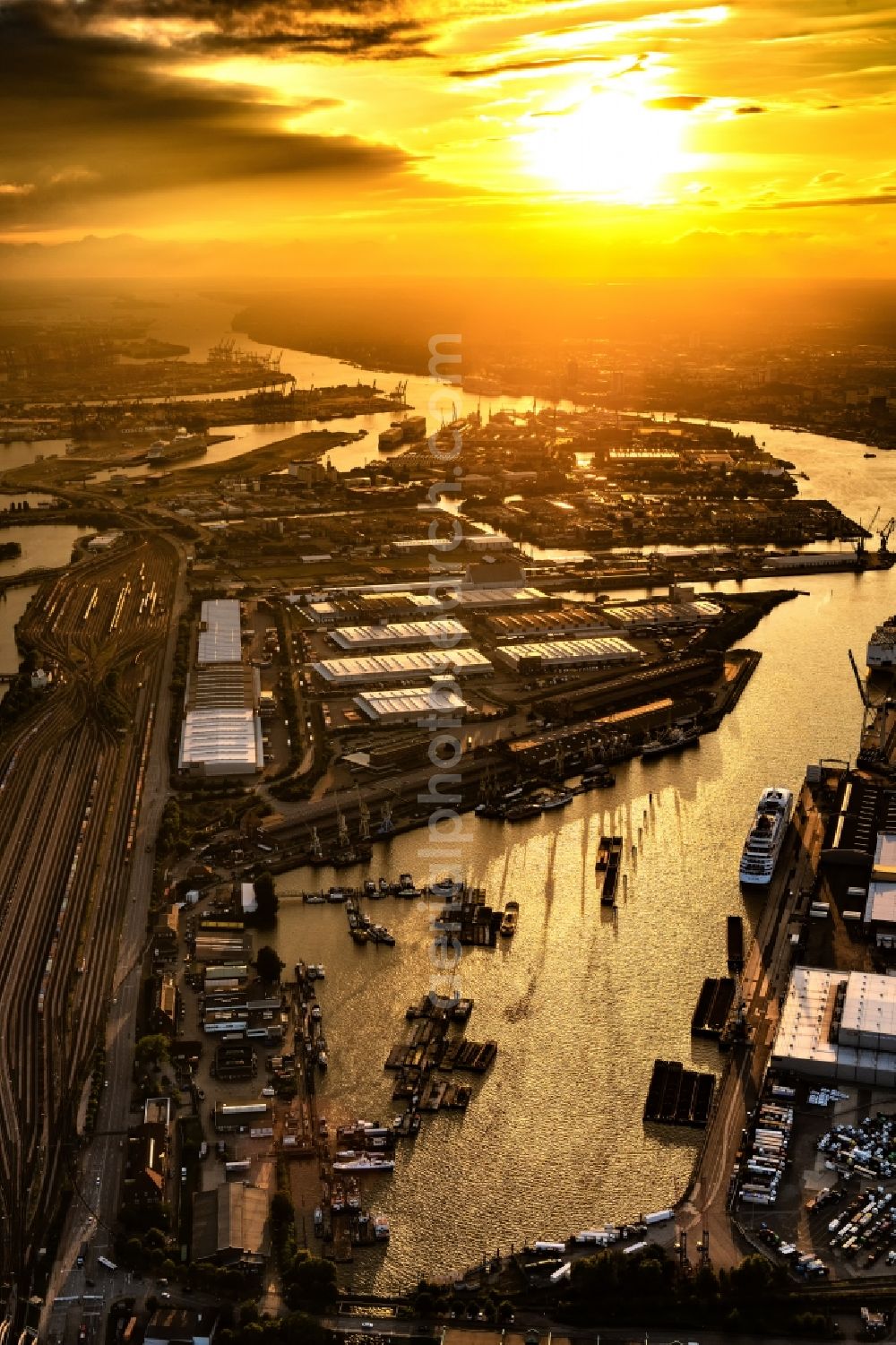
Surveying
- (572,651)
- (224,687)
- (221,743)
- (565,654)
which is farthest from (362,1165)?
(572,651)

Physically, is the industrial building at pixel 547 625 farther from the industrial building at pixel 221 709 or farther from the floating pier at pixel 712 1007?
the floating pier at pixel 712 1007

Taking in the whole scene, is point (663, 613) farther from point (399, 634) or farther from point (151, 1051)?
point (151, 1051)

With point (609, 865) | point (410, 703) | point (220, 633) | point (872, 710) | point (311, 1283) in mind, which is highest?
point (220, 633)

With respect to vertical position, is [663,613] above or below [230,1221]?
above

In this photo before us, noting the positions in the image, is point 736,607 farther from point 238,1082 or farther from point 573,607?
point 238,1082

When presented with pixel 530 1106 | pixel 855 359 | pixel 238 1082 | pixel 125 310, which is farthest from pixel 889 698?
pixel 125 310

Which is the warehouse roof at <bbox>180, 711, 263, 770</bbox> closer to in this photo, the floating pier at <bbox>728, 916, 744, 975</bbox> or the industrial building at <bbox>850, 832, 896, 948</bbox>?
the floating pier at <bbox>728, 916, 744, 975</bbox>

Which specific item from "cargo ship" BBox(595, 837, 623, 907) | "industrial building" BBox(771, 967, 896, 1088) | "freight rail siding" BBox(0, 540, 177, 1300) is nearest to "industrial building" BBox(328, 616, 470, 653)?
"freight rail siding" BBox(0, 540, 177, 1300)

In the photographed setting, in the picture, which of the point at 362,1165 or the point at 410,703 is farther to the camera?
the point at 410,703
